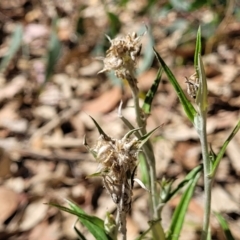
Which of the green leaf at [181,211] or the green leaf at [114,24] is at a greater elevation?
the green leaf at [114,24]

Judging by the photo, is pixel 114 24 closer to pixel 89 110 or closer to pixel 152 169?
pixel 89 110

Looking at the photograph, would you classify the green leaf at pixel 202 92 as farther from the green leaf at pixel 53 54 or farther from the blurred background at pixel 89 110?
the green leaf at pixel 53 54

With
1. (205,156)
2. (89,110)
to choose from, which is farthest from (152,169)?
(89,110)

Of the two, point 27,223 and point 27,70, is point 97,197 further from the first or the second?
point 27,70

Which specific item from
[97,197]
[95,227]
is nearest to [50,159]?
[97,197]

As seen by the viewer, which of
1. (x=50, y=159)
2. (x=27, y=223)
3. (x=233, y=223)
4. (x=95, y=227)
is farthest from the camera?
(x=50, y=159)

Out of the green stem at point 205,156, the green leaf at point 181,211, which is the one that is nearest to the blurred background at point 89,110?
the green leaf at point 181,211
